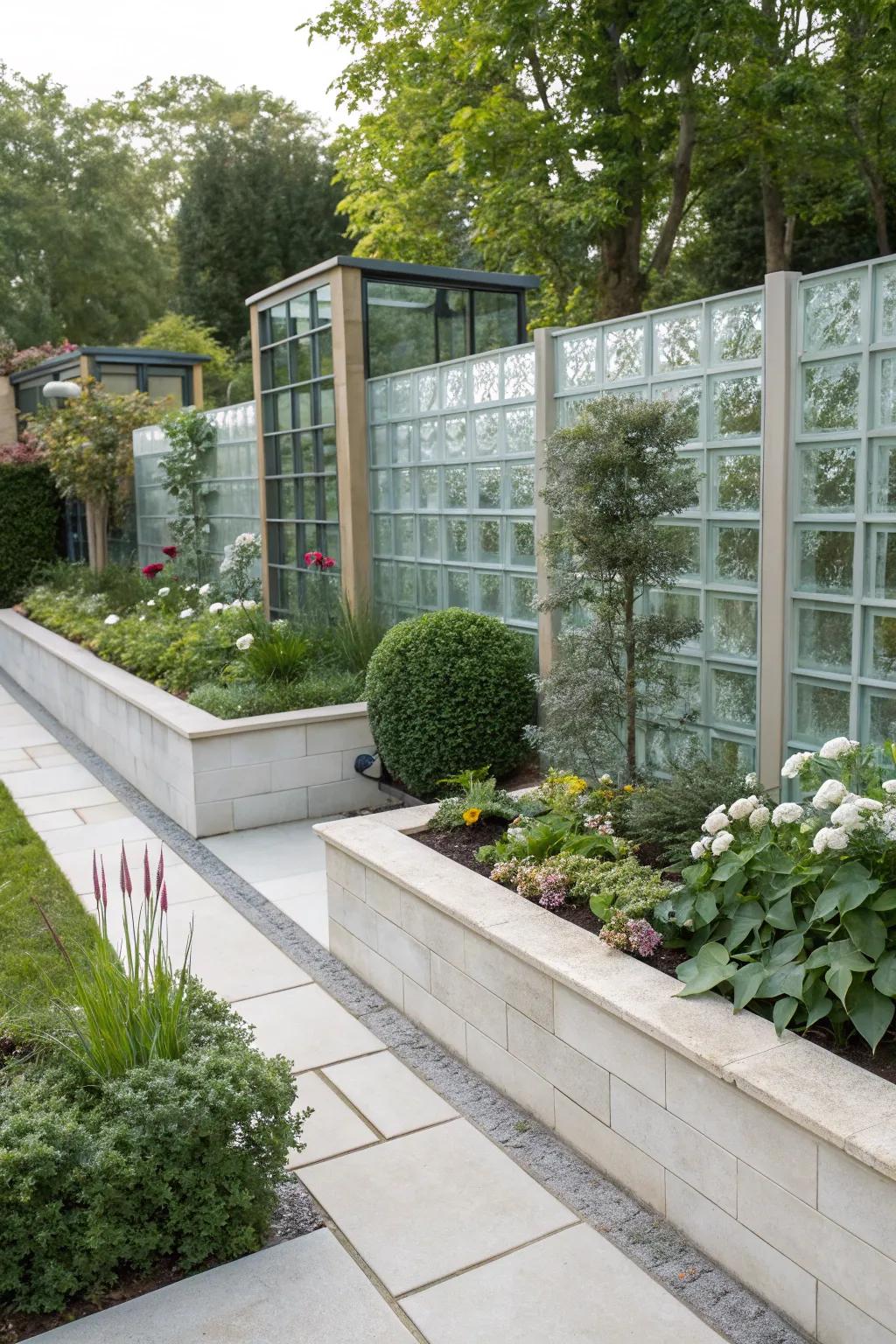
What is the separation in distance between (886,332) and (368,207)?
40.0 feet

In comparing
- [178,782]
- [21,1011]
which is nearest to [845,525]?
[21,1011]

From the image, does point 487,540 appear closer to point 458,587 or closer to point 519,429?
point 458,587

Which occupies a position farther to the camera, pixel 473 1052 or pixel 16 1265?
pixel 473 1052

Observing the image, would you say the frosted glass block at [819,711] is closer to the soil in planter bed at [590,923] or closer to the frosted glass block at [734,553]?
the frosted glass block at [734,553]

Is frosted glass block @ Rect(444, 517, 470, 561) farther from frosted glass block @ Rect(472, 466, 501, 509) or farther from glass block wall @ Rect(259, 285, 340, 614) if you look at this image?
glass block wall @ Rect(259, 285, 340, 614)

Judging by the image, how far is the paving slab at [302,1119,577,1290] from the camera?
103 inches

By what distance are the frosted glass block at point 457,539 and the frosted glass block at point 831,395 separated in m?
2.59

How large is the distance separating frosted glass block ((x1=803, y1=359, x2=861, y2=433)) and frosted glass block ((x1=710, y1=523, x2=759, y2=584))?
1.67 ft

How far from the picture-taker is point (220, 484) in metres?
9.68

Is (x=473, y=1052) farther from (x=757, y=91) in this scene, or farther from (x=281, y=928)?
(x=757, y=91)

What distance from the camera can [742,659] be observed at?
4.55m

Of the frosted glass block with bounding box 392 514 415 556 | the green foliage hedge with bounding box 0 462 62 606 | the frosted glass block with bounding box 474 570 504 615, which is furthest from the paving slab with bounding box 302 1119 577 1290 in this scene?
the green foliage hedge with bounding box 0 462 62 606

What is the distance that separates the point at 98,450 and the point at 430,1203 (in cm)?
1050

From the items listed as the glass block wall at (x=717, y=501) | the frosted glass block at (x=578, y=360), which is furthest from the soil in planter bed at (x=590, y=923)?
the frosted glass block at (x=578, y=360)
